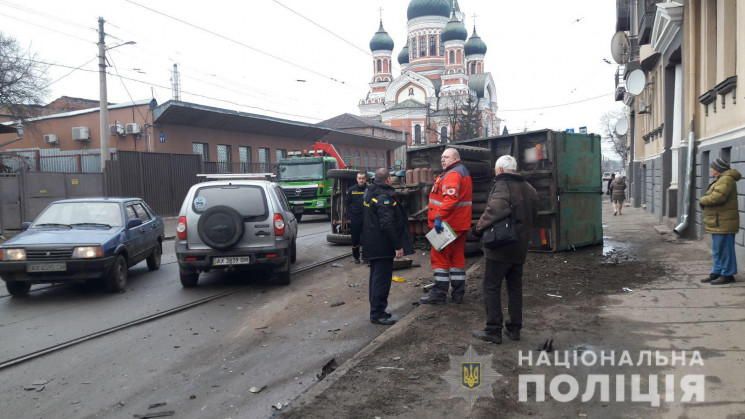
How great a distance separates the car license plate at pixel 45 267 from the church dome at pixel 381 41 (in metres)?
78.1

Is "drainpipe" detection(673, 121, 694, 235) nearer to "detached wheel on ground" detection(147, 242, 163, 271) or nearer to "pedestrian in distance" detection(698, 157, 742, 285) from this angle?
"pedestrian in distance" detection(698, 157, 742, 285)

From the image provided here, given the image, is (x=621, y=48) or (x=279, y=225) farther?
(x=621, y=48)

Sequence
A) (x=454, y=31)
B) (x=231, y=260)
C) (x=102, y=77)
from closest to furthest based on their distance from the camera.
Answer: (x=231, y=260), (x=102, y=77), (x=454, y=31)

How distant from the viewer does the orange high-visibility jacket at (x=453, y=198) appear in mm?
6301

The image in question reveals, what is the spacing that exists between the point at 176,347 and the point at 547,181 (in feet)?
24.2

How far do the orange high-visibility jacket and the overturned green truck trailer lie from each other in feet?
11.6

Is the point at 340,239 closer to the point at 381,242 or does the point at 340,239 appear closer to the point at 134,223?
the point at 134,223

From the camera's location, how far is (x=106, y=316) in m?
7.11

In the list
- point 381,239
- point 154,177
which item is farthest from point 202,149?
point 381,239

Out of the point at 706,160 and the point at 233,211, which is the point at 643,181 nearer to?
the point at 706,160

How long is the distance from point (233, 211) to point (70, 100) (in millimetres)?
45937

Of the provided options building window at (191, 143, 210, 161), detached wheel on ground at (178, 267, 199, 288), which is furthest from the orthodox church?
detached wheel on ground at (178, 267, 199, 288)

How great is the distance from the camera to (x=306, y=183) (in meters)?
22.5

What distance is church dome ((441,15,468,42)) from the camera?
74.4 metres
